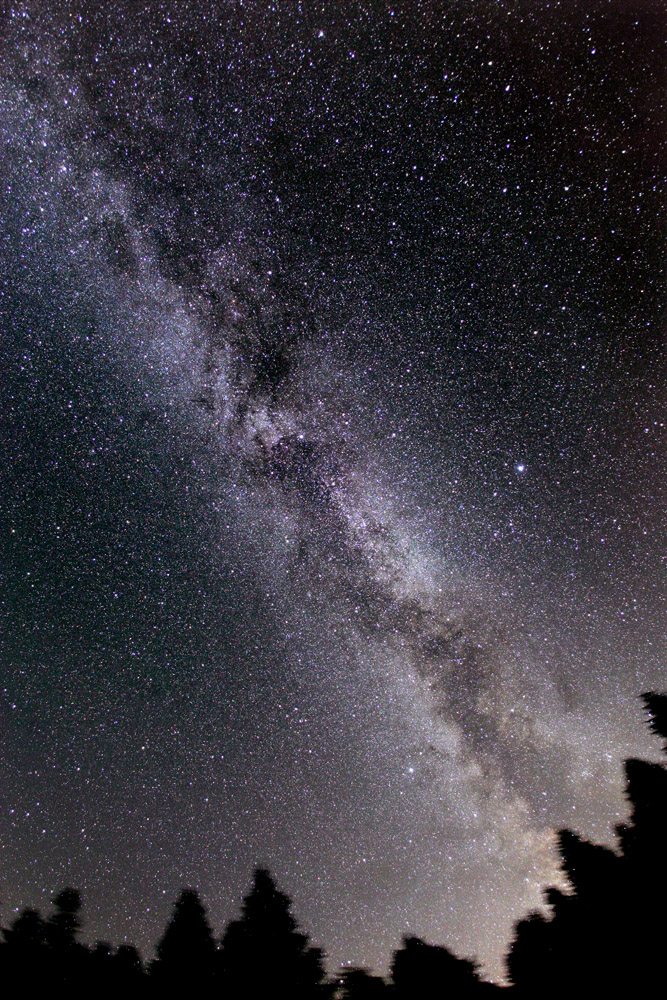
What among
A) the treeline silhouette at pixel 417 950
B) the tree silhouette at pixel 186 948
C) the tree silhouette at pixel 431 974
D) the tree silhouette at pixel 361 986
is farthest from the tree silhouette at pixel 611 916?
the tree silhouette at pixel 186 948

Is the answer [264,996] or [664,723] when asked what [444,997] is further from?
[664,723]

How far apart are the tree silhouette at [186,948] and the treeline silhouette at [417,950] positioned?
24 millimetres

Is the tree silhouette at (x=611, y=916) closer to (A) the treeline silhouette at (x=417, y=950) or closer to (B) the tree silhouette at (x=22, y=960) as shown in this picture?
(A) the treeline silhouette at (x=417, y=950)

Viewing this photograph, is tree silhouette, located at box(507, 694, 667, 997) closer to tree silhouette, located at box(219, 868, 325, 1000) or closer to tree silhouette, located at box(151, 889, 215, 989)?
tree silhouette, located at box(219, 868, 325, 1000)

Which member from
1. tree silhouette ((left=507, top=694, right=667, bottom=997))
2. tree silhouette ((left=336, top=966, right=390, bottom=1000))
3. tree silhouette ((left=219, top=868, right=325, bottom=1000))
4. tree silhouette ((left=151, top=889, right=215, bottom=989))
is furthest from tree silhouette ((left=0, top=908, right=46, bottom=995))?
tree silhouette ((left=507, top=694, right=667, bottom=997))

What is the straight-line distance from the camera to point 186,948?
987cm

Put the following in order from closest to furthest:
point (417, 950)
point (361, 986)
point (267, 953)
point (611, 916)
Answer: point (361, 986)
point (417, 950)
point (611, 916)
point (267, 953)

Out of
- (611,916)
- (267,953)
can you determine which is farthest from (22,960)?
(611,916)

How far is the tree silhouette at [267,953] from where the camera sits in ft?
28.8

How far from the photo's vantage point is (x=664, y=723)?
10.4m

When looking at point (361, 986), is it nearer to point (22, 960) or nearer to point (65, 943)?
point (22, 960)

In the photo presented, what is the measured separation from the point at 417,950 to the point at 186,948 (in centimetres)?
559

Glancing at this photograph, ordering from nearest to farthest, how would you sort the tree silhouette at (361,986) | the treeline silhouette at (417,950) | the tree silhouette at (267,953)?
1. the tree silhouette at (361,986)
2. the treeline silhouette at (417,950)
3. the tree silhouette at (267,953)

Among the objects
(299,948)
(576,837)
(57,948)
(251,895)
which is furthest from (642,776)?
(57,948)
